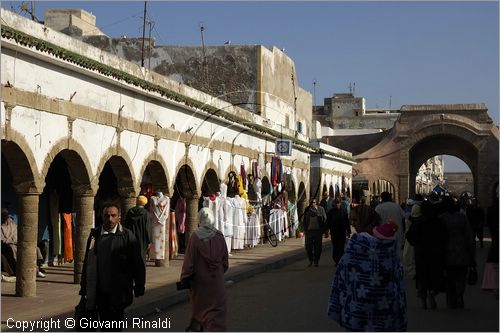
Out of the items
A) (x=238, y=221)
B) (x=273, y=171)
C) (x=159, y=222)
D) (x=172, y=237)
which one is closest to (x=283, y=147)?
(x=273, y=171)

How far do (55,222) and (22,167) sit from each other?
586 cm

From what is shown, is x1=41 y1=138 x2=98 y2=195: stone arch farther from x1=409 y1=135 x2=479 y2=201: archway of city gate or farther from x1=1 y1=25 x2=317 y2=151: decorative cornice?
x1=409 y1=135 x2=479 y2=201: archway of city gate

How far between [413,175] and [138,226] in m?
44.5

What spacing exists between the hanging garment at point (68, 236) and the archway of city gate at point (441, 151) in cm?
3581

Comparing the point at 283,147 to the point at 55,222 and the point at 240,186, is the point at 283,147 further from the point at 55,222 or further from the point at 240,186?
the point at 55,222

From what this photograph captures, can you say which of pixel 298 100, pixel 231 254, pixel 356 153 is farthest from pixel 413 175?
pixel 231 254

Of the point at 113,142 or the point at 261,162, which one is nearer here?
the point at 113,142

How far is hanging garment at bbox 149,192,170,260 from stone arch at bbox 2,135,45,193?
221 inches

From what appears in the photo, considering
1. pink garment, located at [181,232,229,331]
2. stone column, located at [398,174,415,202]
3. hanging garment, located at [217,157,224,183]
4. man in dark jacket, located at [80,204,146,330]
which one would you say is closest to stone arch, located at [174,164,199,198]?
hanging garment, located at [217,157,224,183]

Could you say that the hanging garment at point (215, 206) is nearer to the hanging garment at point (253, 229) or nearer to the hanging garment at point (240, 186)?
the hanging garment at point (240, 186)

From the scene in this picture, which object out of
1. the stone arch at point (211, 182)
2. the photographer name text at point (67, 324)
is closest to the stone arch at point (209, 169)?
the stone arch at point (211, 182)

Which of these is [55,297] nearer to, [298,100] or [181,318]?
[181,318]

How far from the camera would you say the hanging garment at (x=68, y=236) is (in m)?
19.3

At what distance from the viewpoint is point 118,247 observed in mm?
8492
